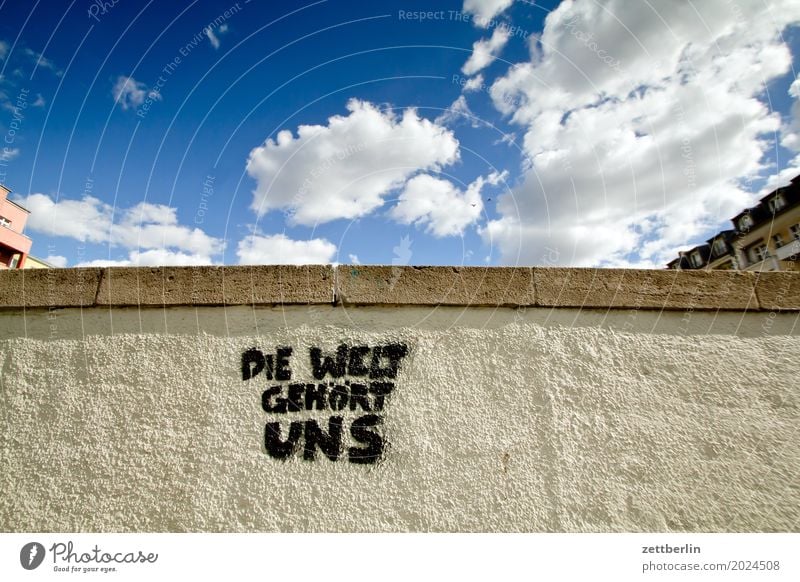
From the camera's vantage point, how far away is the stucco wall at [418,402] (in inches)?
119

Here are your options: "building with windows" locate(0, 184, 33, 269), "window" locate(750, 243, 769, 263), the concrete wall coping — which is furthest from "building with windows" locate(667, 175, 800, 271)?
"building with windows" locate(0, 184, 33, 269)

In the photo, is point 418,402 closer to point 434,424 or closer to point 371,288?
point 434,424

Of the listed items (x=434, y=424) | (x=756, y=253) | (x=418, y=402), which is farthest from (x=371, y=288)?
(x=756, y=253)

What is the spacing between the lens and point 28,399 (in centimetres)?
325

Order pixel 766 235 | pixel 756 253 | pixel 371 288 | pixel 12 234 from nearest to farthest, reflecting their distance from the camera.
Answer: pixel 371 288 < pixel 12 234 < pixel 766 235 < pixel 756 253

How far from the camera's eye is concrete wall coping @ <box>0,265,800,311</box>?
335cm

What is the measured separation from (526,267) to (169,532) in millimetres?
3417

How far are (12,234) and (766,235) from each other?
58769mm

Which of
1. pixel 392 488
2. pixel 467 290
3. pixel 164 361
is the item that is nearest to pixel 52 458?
pixel 164 361

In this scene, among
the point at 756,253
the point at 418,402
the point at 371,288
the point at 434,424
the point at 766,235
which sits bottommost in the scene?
the point at 434,424

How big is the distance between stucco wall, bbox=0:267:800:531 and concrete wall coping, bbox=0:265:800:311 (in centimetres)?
2

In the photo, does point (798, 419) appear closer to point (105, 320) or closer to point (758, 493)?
point (758, 493)

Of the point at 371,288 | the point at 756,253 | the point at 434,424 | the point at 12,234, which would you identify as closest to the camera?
the point at 434,424

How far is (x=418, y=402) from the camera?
10.5 feet
